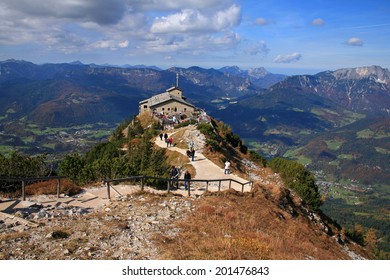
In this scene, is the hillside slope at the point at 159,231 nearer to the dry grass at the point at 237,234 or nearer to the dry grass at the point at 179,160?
the dry grass at the point at 237,234

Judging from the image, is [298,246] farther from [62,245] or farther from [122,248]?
[62,245]

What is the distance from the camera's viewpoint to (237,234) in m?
13.9

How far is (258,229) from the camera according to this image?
50.8 ft

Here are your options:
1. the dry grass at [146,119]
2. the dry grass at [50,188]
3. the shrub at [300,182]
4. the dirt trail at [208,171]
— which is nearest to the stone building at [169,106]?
the dry grass at [146,119]

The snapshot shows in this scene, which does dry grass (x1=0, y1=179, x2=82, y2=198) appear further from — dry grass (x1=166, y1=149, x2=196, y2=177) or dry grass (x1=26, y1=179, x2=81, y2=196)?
dry grass (x1=166, y1=149, x2=196, y2=177)

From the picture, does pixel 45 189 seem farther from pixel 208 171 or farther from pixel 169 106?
A: pixel 169 106

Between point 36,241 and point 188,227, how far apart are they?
19.8ft

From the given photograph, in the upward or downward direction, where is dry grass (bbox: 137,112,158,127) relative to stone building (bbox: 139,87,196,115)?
downward

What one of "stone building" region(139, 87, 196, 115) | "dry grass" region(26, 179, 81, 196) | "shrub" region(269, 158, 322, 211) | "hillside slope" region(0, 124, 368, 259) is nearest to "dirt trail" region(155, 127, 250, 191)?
"shrub" region(269, 158, 322, 211)

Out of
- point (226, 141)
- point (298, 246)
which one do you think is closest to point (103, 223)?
point (298, 246)

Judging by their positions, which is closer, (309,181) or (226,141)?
(309,181)

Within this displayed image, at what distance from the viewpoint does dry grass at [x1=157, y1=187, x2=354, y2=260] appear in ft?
38.1

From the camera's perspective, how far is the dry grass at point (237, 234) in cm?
1161

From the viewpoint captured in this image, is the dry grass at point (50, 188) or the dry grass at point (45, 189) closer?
the dry grass at point (45, 189)
